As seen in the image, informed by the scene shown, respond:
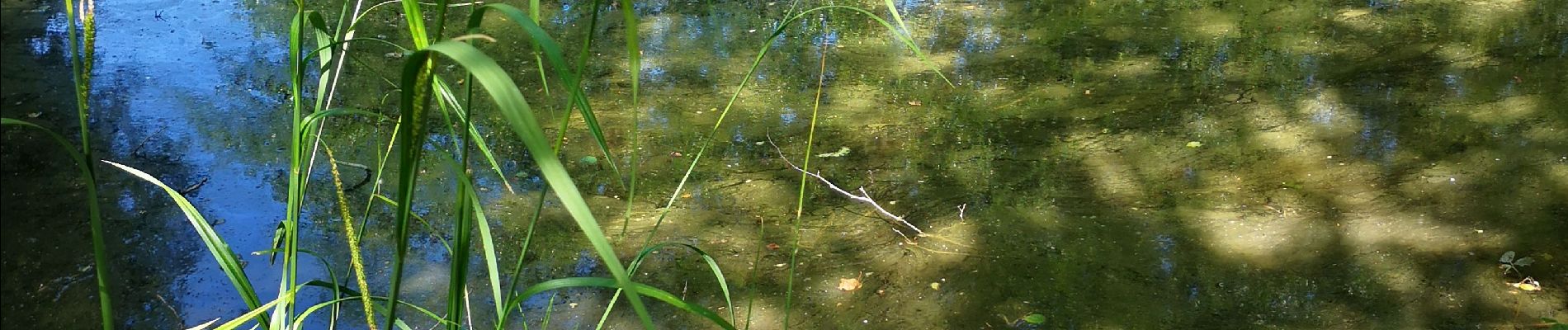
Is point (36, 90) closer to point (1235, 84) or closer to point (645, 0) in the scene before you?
point (645, 0)

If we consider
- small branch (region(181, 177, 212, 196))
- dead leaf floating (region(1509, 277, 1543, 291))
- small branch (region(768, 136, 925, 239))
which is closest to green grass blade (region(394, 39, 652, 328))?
small branch (region(768, 136, 925, 239))

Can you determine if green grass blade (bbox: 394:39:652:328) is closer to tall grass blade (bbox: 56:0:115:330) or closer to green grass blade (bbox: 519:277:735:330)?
tall grass blade (bbox: 56:0:115:330)

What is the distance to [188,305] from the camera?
2430mm

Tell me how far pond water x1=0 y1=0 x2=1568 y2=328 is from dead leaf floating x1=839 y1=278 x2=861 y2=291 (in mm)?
25

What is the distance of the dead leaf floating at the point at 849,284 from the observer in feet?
8.48

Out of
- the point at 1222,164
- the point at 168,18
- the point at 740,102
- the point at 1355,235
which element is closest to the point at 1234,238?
the point at 1355,235

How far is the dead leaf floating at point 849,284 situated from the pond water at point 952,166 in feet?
0.08

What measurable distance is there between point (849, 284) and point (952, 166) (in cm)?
74

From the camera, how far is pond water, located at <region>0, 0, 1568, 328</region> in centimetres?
253

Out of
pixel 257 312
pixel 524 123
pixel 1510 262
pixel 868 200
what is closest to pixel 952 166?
pixel 868 200

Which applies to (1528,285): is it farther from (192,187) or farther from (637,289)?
(192,187)

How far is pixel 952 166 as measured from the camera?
3240 mm

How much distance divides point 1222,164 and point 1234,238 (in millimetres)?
476

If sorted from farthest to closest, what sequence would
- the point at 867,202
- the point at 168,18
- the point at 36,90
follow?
the point at 168,18 < the point at 36,90 < the point at 867,202
